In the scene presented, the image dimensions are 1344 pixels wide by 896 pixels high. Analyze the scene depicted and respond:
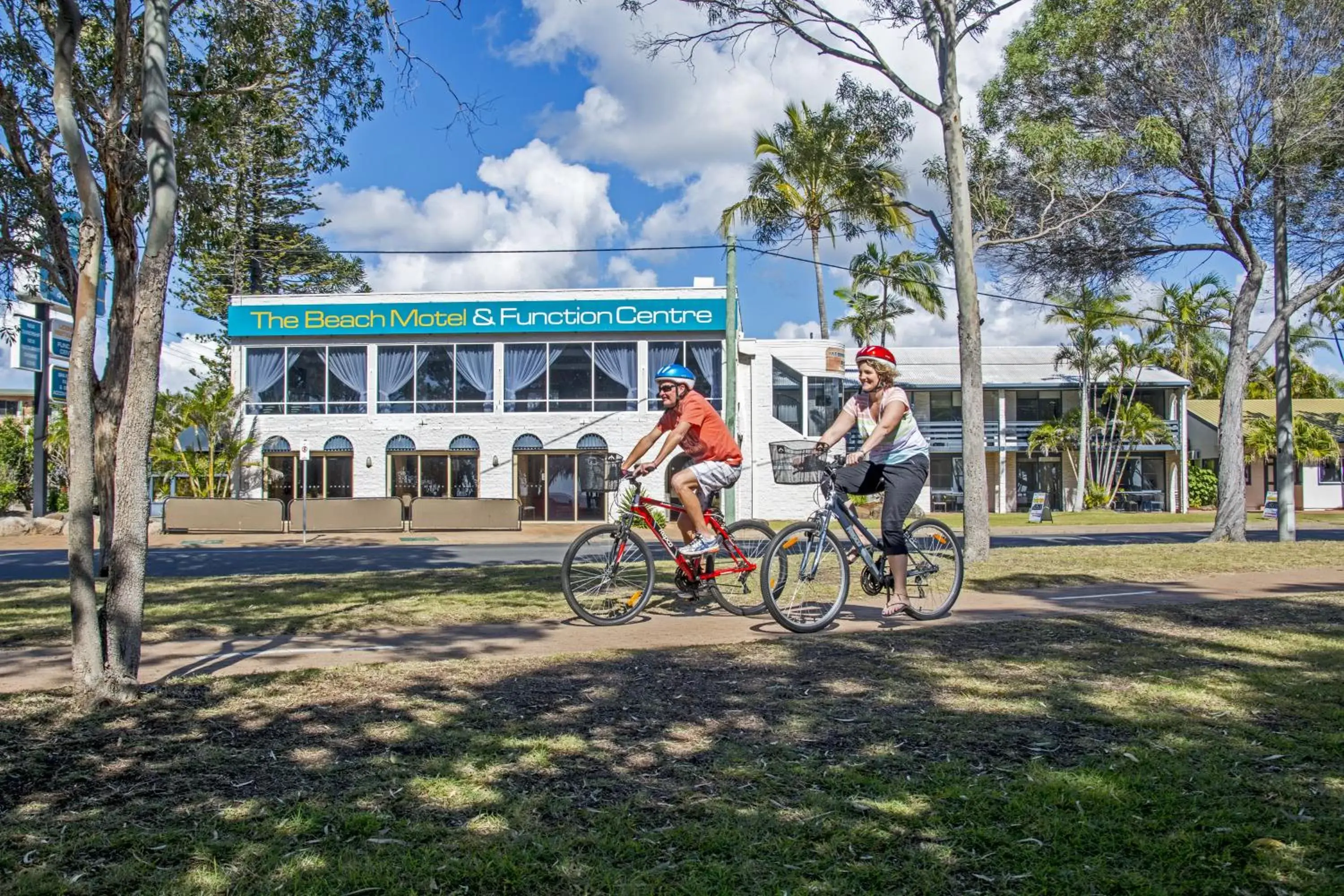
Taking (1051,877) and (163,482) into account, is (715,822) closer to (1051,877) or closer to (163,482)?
(1051,877)

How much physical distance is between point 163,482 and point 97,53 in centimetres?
2356

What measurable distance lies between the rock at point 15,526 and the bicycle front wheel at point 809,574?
79.8ft

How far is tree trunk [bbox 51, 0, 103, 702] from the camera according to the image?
461 centimetres

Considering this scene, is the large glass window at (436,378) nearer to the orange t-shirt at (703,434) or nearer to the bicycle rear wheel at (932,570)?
the orange t-shirt at (703,434)

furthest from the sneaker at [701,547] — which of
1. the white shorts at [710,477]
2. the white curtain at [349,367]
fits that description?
the white curtain at [349,367]

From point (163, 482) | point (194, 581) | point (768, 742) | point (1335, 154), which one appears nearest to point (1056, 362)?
point (1335, 154)

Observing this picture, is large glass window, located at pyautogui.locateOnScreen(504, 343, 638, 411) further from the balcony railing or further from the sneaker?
the sneaker

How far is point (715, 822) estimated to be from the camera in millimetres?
3119

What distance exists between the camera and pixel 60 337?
22016mm

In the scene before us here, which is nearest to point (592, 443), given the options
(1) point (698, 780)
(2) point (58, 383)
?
(2) point (58, 383)

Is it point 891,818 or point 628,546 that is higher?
point 628,546

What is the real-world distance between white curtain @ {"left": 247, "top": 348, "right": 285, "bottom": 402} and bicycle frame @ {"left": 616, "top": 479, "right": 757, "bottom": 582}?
28.6 meters

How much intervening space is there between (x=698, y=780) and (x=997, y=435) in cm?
3870

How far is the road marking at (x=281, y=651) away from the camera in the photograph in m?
5.98
